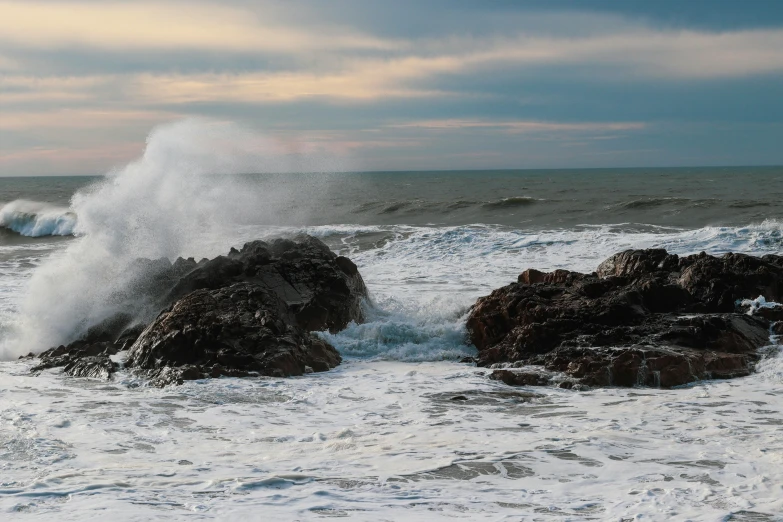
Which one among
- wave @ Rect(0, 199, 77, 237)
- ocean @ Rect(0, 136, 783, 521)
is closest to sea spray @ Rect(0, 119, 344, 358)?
ocean @ Rect(0, 136, 783, 521)

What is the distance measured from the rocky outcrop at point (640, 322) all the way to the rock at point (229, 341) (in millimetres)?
2080

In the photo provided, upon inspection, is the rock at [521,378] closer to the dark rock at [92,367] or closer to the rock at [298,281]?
the rock at [298,281]

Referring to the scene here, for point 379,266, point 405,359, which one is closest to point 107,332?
point 405,359

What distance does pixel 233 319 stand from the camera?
28.4 ft

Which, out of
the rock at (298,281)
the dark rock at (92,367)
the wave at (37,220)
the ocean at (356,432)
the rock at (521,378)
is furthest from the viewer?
the wave at (37,220)

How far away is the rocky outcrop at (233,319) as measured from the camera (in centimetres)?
828

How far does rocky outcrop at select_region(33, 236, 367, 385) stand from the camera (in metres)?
8.28

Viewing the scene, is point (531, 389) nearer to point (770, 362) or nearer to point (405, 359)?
point (405, 359)

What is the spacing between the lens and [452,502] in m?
4.91

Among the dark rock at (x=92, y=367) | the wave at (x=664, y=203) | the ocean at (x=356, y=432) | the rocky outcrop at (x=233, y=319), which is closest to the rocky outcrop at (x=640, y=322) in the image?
the ocean at (x=356, y=432)

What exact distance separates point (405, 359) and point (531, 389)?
196cm

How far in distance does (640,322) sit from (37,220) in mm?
27145

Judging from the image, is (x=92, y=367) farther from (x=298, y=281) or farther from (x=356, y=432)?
(x=356, y=432)

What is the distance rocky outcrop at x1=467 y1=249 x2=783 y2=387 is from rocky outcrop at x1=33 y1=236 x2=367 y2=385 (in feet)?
6.66
